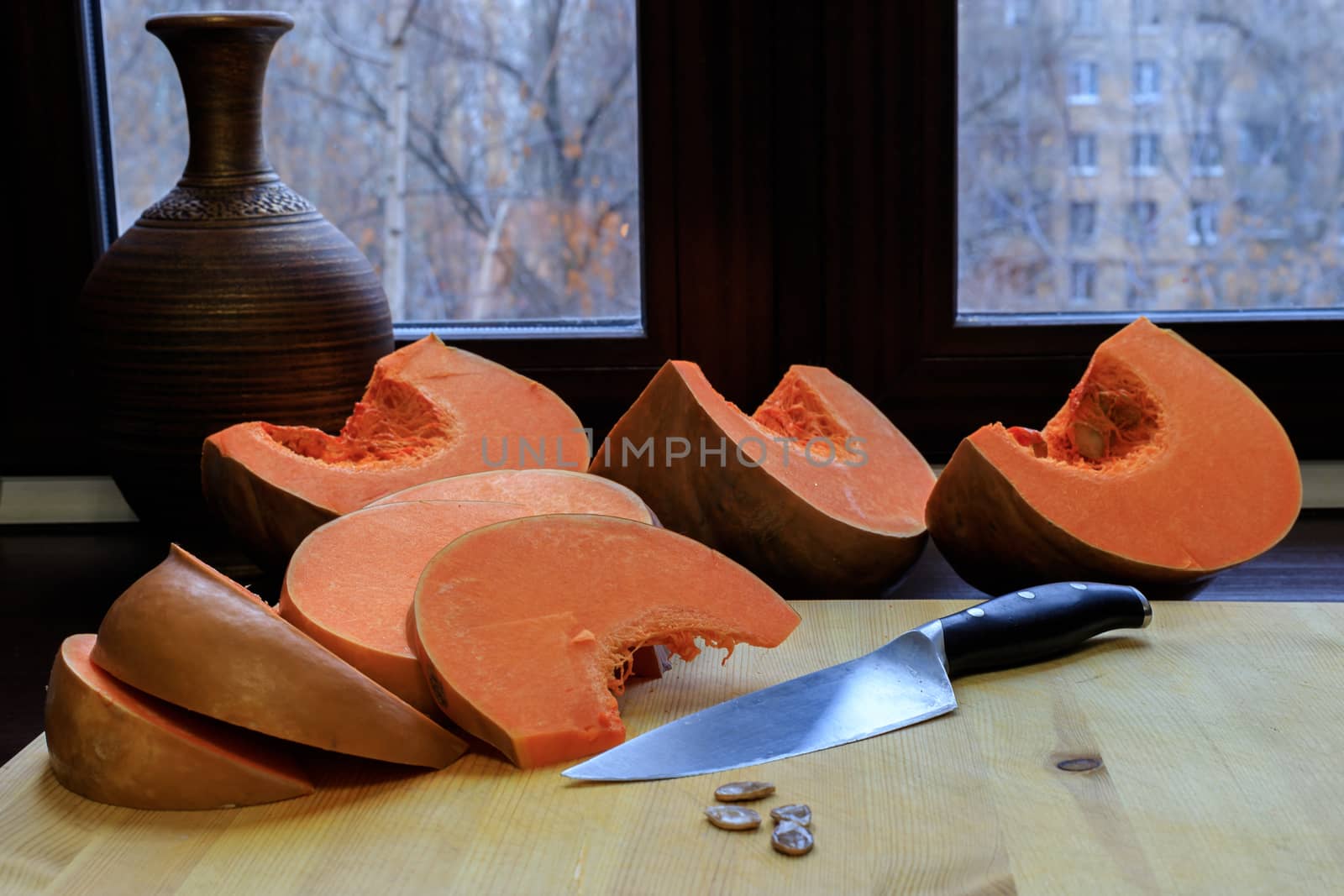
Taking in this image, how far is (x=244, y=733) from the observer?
3.13ft

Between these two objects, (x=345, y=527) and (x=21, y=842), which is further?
(x=345, y=527)

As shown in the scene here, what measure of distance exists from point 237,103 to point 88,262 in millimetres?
384

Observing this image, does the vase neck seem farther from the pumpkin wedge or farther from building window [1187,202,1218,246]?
building window [1187,202,1218,246]

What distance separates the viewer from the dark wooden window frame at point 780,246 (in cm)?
166

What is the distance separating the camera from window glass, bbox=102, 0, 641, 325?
5.64 ft

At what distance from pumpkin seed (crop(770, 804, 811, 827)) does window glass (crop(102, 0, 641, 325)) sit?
39.0 inches

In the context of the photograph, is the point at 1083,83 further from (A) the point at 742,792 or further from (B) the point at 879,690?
(A) the point at 742,792

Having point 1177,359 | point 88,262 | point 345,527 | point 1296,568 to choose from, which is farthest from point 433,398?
point 1296,568

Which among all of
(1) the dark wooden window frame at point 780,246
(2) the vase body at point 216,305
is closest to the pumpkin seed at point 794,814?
(2) the vase body at point 216,305

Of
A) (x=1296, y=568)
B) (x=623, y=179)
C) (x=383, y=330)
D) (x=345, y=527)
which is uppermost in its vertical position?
(x=623, y=179)

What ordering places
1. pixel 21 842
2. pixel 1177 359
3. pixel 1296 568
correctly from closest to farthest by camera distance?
1. pixel 21 842
2. pixel 1177 359
3. pixel 1296 568

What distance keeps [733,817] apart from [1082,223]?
1.09 metres

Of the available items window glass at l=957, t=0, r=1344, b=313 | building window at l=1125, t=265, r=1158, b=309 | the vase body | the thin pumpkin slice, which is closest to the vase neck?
the vase body

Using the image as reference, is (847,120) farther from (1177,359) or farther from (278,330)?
(278,330)
